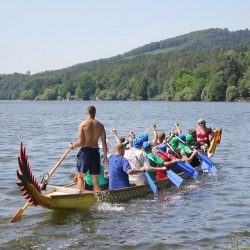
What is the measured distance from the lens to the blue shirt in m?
12.3

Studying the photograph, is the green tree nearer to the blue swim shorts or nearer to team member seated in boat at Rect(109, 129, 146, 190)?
team member seated in boat at Rect(109, 129, 146, 190)

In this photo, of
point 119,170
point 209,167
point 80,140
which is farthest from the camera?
point 209,167

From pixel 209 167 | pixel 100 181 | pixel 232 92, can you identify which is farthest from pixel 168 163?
pixel 232 92

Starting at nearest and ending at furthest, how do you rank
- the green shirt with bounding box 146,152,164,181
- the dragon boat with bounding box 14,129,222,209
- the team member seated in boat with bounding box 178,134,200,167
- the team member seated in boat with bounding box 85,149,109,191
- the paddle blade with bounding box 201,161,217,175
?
1. the dragon boat with bounding box 14,129,222,209
2. the team member seated in boat with bounding box 85,149,109,191
3. the green shirt with bounding box 146,152,164,181
4. the team member seated in boat with bounding box 178,134,200,167
5. the paddle blade with bounding box 201,161,217,175

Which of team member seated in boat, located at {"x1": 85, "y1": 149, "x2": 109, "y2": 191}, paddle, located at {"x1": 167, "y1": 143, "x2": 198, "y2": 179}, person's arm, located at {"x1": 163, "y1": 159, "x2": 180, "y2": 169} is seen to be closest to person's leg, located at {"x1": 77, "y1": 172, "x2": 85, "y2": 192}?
team member seated in boat, located at {"x1": 85, "y1": 149, "x2": 109, "y2": 191}

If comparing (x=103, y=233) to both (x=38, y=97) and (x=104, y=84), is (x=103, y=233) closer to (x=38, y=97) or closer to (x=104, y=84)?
(x=104, y=84)

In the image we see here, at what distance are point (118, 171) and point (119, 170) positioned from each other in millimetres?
38

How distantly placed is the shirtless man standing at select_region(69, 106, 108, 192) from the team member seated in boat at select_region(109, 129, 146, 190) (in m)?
0.28

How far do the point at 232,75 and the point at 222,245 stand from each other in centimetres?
10988

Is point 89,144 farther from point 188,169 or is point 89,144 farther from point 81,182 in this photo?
point 188,169

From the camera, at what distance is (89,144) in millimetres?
11891

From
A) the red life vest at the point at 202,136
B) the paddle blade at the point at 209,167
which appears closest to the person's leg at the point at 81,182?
the paddle blade at the point at 209,167

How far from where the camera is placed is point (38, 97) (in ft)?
640

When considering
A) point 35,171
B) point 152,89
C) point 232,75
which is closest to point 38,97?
point 152,89
